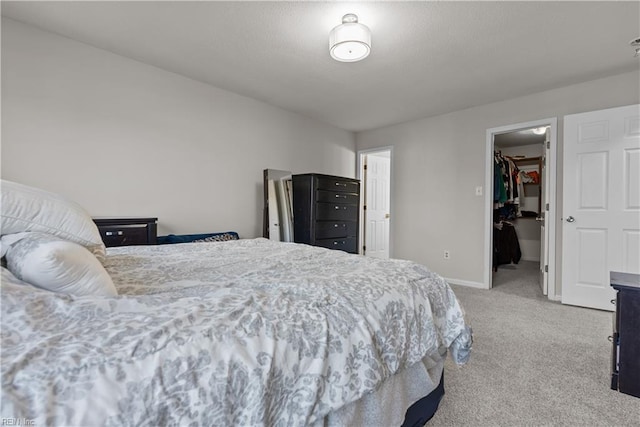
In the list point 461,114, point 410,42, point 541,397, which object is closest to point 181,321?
point 541,397

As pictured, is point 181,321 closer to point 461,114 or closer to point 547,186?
point 547,186

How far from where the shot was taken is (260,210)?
13.0 feet

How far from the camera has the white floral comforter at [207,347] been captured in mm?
532

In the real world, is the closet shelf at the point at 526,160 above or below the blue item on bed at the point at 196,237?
above

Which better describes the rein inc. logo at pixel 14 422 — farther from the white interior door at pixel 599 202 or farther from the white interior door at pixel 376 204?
the white interior door at pixel 376 204

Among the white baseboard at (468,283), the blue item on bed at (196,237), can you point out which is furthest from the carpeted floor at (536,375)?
the blue item on bed at (196,237)

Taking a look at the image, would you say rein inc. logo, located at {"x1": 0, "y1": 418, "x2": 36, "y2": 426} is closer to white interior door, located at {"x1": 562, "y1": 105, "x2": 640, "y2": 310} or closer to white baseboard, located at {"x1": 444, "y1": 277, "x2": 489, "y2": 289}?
white interior door, located at {"x1": 562, "y1": 105, "x2": 640, "y2": 310}

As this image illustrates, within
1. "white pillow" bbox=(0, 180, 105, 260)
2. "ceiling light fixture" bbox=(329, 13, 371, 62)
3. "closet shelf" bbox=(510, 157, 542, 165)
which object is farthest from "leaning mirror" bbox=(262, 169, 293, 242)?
"closet shelf" bbox=(510, 157, 542, 165)

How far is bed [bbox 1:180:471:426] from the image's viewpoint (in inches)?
21.1

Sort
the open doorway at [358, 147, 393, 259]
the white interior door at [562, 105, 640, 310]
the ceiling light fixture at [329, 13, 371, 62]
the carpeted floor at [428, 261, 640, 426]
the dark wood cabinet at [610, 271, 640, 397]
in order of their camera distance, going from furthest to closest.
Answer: the open doorway at [358, 147, 393, 259], the white interior door at [562, 105, 640, 310], the ceiling light fixture at [329, 13, 371, 62], the dark wood cabinet at [610, 271, 640, 397], the carpeted floor at [428, 261, 640, 426]

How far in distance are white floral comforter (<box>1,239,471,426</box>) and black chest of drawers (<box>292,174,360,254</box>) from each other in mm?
2622

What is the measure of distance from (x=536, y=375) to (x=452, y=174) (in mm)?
2950

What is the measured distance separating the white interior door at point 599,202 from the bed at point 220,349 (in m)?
2.86

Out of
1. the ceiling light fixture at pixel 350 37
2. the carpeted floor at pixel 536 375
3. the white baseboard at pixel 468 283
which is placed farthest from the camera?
the white baseboard at pixel 468 283
